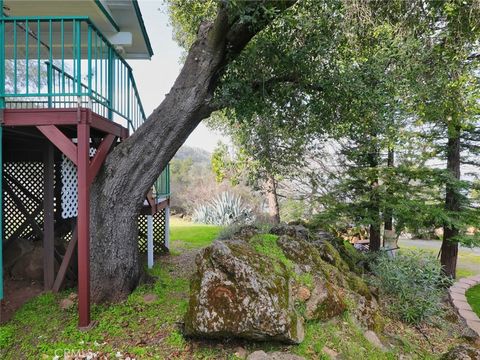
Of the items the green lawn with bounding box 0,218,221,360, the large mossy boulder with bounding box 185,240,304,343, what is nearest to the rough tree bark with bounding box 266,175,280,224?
the green lawn with bounding box 0,218,221,360

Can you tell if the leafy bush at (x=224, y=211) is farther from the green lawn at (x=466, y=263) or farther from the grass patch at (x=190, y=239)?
the green lawn at (x=466, y=263)

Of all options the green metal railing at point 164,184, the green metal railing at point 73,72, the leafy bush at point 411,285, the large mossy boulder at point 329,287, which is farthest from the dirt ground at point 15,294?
the leafy bush at point 411,285

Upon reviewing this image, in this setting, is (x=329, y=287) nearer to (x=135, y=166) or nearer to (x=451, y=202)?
(x=135, y=166)

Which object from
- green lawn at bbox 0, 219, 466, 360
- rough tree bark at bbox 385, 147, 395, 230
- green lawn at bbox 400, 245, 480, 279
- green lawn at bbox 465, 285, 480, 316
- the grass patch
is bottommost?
green lawn at bbox 400, 245, 480, 279

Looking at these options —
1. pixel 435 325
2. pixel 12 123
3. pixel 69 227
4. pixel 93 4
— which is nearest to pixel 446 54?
pixel 435 325

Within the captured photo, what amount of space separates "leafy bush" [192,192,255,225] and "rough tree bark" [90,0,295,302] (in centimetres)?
803

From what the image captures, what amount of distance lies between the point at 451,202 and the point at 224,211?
26.1 ft

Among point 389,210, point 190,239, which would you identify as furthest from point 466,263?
point 190,239

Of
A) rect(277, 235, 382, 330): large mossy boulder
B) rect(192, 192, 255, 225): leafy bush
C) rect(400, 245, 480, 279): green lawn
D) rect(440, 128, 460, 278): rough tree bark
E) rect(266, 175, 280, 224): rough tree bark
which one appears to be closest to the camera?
rect(277, 235, 382, 330): large mossy boulder

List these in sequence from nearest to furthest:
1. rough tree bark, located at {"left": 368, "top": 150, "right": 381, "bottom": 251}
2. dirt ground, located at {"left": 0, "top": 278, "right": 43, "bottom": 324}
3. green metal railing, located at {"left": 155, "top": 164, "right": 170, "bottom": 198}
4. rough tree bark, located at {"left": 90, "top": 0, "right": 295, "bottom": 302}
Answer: dirt ground, located at {"left": 0, "top": 278, "right": 43, "bottom": 324}
rough tree bark, located at {"left": 90, "top": 0, "right": 295, "bottom": 302}
green metal railing, located at {"left": 155, "top": 164, "right": 170, "bottom": 198}
rough tree bark, located at {"left": 368, "top": 150, "right": 381, "bottom": 251}

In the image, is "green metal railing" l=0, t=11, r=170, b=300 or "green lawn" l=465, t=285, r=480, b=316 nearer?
"green metal railing" l=0, t=11, r=170, b=300

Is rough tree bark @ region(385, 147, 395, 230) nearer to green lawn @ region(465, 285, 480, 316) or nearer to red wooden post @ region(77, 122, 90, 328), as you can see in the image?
green lawn @ region(465, 285, 480, 316)

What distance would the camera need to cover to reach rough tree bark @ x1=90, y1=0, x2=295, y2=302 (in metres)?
3.79

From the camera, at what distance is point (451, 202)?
6879 millimetres
